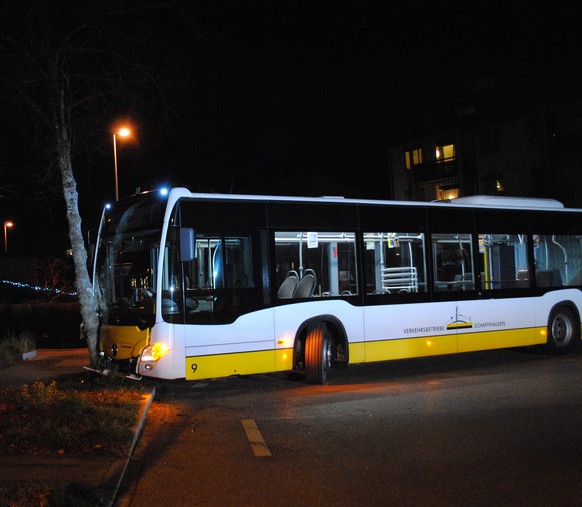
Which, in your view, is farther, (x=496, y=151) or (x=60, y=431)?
(x=496, y=151)

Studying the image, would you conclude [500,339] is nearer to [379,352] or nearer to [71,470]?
[379,352]

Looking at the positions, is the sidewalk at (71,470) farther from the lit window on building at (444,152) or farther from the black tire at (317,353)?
the lit window on building at (444,152)

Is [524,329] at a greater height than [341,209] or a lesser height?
lesser

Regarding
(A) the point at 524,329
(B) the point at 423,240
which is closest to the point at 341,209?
(B) the point at 423,240

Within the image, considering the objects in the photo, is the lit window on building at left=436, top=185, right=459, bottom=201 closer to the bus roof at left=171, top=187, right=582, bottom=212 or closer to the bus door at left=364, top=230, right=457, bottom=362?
the bus roof at left=171, top=187, right=582, bottom=212

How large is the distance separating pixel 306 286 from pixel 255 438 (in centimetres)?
363

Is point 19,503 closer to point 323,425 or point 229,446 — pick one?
point 229,446

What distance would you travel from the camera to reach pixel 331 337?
A: 10930mm

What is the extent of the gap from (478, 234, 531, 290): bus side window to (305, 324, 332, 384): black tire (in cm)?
390

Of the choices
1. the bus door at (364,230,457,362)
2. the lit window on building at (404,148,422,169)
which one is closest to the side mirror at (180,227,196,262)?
the bus door at (364,230,457,362)

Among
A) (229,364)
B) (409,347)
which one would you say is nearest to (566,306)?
(409,347)

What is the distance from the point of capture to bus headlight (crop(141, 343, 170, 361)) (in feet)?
30.2

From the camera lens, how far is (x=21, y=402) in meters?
8.30

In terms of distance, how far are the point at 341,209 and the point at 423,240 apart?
195cm
